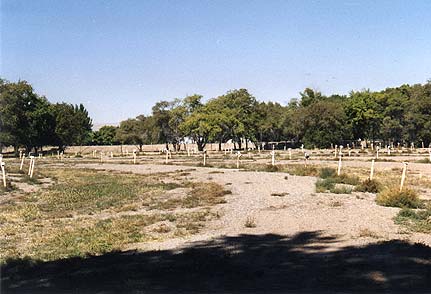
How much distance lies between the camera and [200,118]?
324 feet

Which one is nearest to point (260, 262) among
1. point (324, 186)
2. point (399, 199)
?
point (399, 199)

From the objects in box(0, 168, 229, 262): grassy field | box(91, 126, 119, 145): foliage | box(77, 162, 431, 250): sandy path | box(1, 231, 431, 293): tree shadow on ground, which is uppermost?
box(91, 126, 119, 145): foliage

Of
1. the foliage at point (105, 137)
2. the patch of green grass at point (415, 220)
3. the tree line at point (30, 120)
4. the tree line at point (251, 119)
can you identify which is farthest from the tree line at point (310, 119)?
the patch of green grass at point (415, 220)

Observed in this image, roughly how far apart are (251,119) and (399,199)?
89.0 meters

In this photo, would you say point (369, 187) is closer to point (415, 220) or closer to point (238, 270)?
point (415, 220)

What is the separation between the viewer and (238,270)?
8.48 metres

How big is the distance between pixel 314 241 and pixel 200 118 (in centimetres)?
8801

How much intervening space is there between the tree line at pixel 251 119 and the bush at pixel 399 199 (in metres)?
77.6

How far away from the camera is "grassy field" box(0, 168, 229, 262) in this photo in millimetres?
11477

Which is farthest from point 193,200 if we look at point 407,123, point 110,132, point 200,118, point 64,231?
point 110,132

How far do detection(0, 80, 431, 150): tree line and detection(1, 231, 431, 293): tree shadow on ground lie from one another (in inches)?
3333

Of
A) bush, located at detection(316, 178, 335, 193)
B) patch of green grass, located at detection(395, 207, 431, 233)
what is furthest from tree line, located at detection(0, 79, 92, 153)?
patch of green grass, located at detection(395, 207, 431, 233)

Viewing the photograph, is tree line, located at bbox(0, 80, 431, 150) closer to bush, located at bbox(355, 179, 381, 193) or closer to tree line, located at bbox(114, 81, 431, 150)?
tree line, located at bbox(114, 81, 431, 150)

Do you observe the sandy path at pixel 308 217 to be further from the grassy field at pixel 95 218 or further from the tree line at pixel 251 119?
the tree line at pixel 251 119
